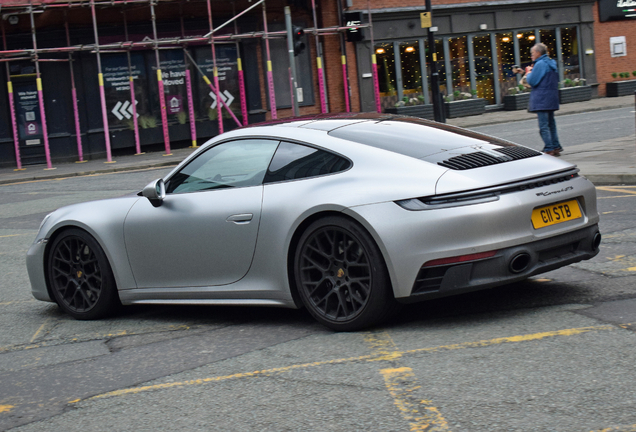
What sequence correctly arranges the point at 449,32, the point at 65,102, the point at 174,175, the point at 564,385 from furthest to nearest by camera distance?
the point at 449,32 → the point at 65,102 → the point at 174,175 → the point at 564,385

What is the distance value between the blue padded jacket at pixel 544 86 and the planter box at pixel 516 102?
735 inches

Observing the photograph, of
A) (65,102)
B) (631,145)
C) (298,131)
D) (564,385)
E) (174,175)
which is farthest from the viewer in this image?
(65,102)

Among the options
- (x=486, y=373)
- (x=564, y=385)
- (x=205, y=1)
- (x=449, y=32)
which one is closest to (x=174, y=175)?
(x=486, y=373)

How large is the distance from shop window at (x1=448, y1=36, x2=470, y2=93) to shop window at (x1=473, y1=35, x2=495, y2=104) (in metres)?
0.39

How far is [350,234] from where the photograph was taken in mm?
4812

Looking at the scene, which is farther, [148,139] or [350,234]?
[148,139]

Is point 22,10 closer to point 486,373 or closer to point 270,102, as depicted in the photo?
point 270,102

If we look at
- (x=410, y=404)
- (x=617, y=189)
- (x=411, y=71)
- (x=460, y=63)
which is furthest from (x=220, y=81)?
(x=410, y=404)

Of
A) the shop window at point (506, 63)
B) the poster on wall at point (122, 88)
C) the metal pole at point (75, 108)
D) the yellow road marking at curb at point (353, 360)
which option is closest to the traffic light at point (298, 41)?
the poster on wall at point (122, 88)

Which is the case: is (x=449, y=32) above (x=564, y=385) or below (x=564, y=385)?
above

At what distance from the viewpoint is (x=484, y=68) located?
32.9 metres

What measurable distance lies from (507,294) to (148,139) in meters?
22.4

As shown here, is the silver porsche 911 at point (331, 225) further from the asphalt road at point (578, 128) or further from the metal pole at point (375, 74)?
the metal pole at point (375, 74)

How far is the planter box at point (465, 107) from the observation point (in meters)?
31.3
